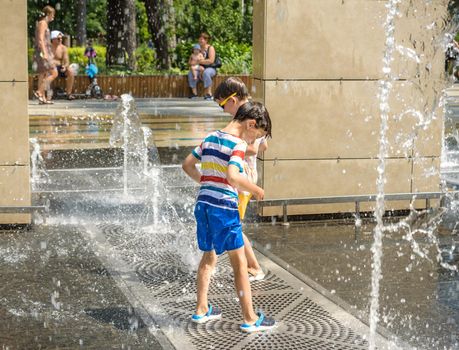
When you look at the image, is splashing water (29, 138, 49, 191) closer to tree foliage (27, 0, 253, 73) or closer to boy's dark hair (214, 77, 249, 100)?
boy's dark hair (214, 77, 249, 100)

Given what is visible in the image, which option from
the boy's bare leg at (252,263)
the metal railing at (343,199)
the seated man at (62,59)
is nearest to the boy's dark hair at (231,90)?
the boy's bare leg at (252,263)

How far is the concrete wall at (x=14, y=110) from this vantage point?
8.80 m

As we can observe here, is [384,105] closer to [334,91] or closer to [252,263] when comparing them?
[334,91]

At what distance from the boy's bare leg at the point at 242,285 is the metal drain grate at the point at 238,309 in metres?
0.14

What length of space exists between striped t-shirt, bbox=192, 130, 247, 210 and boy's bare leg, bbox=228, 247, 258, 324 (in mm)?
326

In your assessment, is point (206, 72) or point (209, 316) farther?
point (206, 72)

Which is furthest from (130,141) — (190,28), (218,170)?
(190,28)

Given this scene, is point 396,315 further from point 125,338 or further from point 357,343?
point 125,338

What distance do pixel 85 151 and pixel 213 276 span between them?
7455 mm

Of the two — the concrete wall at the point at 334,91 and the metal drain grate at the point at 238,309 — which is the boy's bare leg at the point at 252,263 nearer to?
the metal drain grate at the point at 238,309

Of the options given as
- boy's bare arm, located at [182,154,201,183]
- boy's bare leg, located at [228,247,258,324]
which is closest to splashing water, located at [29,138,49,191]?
boy's bare arm, located at [182,154,201,183]

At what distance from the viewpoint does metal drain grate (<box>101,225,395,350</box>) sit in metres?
5.87

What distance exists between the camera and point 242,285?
19.8 feet

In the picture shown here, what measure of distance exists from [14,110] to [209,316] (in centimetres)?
367
